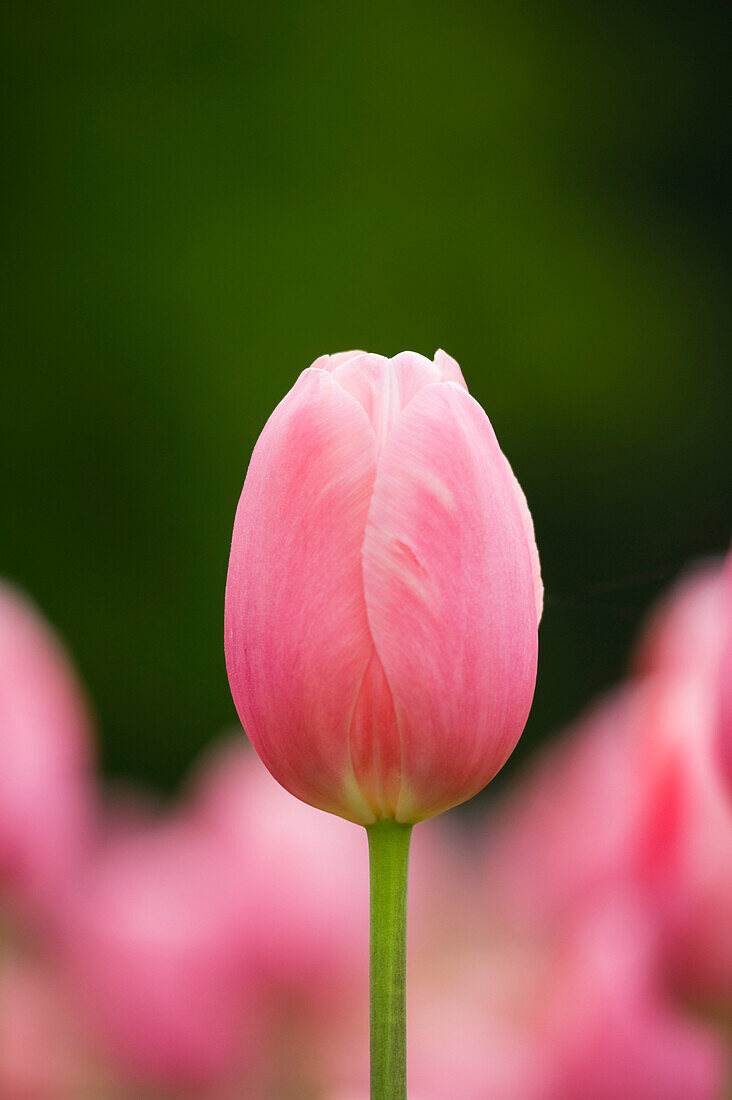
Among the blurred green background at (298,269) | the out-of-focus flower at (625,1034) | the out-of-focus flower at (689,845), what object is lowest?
the out-of-focus flower at (625,1034)

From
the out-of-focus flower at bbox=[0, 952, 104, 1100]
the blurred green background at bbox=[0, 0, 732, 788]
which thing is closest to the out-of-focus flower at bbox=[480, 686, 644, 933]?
the out-of-focus flower at bbox=[0, 952, 104, 1100]

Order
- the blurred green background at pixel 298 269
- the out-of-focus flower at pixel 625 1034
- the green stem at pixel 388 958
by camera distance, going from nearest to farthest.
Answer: the green stem at pixel 388 958 → the out-of-focus flower at pixel 625 1034 → the blurred green background at pixel 298 269

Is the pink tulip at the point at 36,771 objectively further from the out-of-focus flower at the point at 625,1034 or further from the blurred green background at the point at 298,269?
the blurred green background at the point at 298,269

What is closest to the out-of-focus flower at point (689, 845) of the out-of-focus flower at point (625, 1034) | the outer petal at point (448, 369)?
the out-of-focus flower at point (625, 1034)

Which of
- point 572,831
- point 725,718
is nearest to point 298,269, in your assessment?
point 572,831

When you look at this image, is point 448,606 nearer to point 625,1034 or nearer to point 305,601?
point 305,601

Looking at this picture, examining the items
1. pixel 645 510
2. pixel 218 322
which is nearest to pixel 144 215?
pixel 218 322
